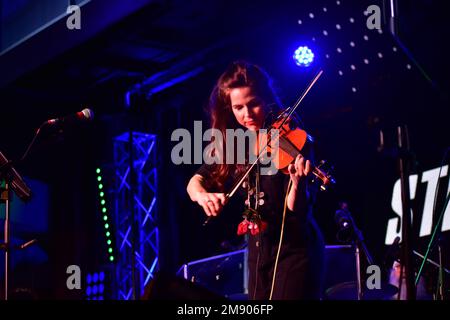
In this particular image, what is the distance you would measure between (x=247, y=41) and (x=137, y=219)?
2602mm

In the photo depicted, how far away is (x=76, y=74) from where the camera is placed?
807cm

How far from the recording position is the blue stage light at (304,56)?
6.24 m

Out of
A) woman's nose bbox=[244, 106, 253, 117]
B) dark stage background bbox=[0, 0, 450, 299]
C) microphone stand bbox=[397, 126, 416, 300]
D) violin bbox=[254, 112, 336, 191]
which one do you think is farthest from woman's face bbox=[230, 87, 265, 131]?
dark stage background bbox=[0, 0, 450, 299]

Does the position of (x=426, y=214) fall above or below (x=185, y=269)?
above

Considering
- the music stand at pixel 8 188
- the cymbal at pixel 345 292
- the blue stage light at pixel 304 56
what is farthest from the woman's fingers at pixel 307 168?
the blue stage light at pixel 304 56

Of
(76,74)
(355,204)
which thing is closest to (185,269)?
(355,204)

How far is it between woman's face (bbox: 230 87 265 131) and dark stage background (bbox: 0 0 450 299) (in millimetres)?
1100

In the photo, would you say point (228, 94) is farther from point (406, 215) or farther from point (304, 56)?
point (304, 56)

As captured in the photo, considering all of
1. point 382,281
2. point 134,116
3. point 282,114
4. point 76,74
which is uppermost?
point 76,74
